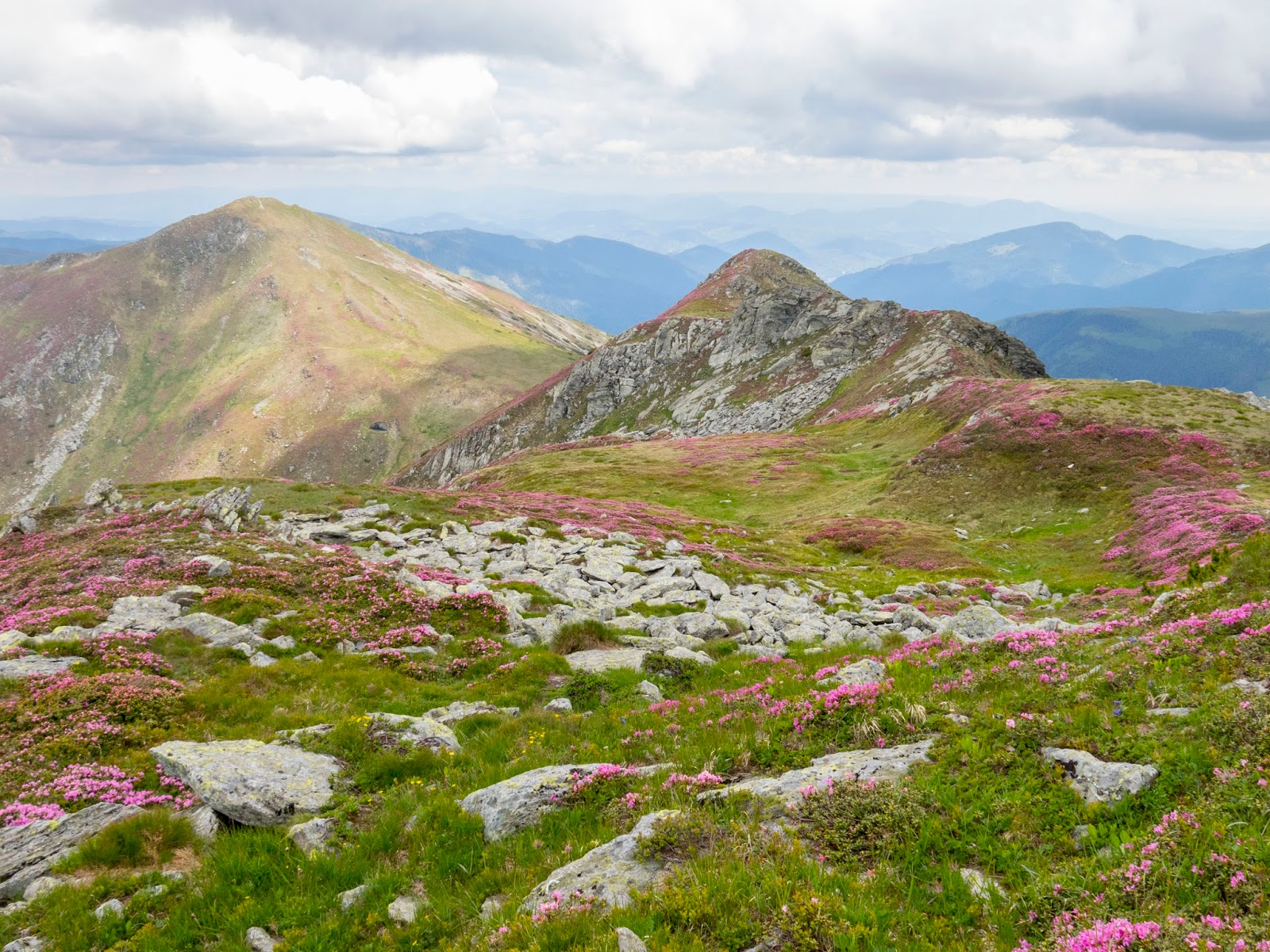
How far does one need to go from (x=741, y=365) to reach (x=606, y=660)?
11514 cm

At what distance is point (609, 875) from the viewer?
7285mm

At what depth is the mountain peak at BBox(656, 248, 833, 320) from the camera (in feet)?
497

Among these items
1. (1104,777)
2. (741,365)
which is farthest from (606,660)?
(741,365)

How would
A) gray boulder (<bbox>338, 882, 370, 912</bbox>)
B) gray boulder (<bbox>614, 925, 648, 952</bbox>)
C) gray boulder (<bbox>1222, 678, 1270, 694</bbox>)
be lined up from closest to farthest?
gray boulder (<bbox>614, 925, 648, 952</bbox>), gray boulder (<bbox>338, 882, 370, 912</bbox>), gray boulder (<bbox>1222, 678, 1270, 694</bbox>)

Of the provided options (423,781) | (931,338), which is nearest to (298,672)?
(423,781)

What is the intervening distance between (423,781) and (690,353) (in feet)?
436

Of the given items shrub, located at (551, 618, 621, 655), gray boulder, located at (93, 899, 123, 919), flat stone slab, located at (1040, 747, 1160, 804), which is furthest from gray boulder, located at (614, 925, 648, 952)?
shrub, located at (551, 618, 621, 655)

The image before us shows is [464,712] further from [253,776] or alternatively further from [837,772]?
[837,772]

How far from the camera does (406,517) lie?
3656 cm

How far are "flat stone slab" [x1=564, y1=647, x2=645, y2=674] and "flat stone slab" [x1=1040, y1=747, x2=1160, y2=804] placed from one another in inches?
402

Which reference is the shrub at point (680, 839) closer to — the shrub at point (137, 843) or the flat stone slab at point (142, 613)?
the shrub at point (137, 843)

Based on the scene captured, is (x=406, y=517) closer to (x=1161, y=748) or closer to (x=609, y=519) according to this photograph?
(x=609, y=519)

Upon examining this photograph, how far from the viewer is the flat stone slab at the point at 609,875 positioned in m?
6.88

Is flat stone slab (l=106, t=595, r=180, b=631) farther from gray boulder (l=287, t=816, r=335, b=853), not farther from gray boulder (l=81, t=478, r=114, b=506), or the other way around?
gray boulder (l=81, t=478, r=114, b=506)
